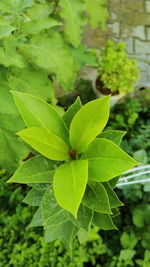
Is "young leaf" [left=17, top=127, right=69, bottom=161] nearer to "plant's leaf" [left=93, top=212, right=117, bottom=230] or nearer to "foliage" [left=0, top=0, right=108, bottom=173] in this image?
"plant's leaf" [left=93, top=212, right=117, bottom=230]

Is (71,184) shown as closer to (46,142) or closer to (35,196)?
(46,142)

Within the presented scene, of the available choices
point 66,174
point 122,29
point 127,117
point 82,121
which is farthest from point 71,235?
point 122,29

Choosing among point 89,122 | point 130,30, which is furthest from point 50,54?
point 130,30

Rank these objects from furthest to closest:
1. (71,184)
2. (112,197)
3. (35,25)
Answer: (35,25)
(112,197)
(71,184)

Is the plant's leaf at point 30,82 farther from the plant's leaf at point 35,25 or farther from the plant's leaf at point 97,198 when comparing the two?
the plant's leaf at point 97,198

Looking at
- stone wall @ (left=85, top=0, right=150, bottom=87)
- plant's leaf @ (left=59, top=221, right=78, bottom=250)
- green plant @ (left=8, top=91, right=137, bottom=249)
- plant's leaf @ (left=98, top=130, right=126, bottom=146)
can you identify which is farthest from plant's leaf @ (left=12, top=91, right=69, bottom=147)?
stone wall @ (left=85, top=0, right=150, bottom=87)

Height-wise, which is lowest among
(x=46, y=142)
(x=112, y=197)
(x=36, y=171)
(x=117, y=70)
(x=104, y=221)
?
(x=117, y=70)

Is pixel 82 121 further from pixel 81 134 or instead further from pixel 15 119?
pixel 15 119
